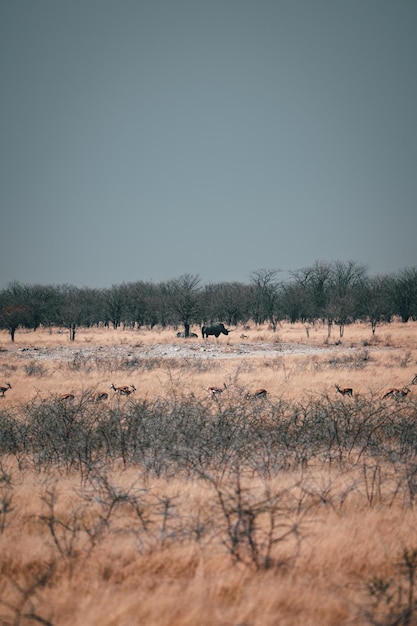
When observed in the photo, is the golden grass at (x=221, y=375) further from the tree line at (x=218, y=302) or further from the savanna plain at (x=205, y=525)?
the tree line at (x=218, y=302)

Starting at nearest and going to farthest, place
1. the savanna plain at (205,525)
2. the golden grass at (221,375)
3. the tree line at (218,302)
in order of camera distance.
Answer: the savanna plain at (205,525) → the golden grass at (221,375) → the tree line at (218,302)

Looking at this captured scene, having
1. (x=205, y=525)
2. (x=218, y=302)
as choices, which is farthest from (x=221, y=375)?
(x=218, y=302)

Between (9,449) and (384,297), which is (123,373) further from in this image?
(384,297)

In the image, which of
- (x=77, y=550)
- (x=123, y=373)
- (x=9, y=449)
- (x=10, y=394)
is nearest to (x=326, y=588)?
(x=77, y=550)

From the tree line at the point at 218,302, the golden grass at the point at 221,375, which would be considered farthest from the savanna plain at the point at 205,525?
the tree line at the point at 218,302

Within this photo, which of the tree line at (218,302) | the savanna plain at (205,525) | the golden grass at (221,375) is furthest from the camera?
the tree line at (218,302)

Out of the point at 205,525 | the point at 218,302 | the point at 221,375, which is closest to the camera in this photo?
the point at 205,525

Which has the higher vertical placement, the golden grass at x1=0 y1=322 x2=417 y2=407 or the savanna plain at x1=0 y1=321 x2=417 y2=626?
the savanna plain at x1=0 y1=321 x2=417 y2=626

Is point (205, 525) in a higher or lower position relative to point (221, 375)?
higher

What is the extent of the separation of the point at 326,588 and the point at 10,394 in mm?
13048

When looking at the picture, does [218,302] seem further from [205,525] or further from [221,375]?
[205,525]

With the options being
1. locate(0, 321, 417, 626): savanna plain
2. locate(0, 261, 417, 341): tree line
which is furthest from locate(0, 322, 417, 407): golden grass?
locate(0, 261, 417, 341): tree line

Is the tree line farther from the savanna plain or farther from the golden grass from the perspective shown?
the savanna plain

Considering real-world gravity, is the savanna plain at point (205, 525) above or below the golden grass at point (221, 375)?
above
